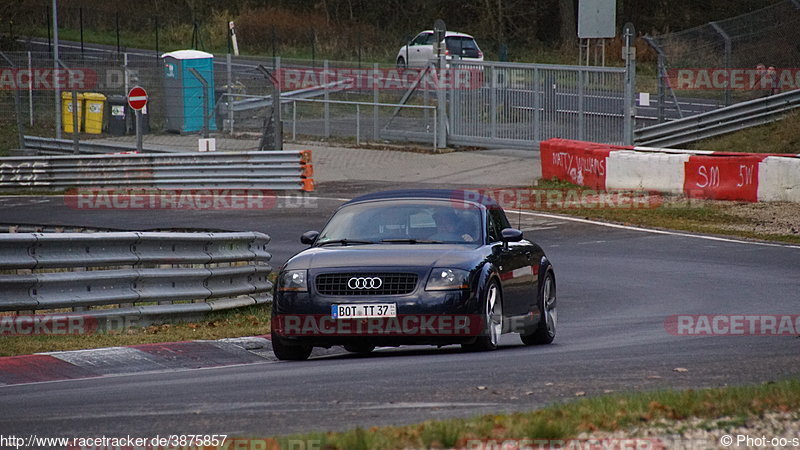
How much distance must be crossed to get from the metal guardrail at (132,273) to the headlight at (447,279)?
351cm

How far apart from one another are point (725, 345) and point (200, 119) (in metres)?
26.6

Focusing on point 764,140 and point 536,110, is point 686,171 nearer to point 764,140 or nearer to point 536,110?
point 764,140

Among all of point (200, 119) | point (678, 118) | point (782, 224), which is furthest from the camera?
point (200, 119)

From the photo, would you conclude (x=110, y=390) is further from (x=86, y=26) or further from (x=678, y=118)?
(x=86, y=26)

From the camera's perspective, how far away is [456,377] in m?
8.59

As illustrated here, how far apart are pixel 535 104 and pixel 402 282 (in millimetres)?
23269

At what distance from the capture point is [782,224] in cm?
2122

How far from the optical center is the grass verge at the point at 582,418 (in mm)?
6207

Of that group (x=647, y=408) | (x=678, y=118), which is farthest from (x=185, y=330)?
(x=678, y=118)

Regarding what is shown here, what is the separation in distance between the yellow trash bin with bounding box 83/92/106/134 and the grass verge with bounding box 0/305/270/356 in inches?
1034

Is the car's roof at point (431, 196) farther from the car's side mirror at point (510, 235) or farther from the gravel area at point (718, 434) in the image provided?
the gravel area at point (718, 434)

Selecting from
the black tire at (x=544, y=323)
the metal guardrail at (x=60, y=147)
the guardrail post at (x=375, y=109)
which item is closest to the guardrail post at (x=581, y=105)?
the guardrail post at (x=375, y=109)

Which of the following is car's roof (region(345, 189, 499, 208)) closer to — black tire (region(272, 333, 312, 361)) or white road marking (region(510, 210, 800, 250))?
black tire (region(272, 333, 312, 361))

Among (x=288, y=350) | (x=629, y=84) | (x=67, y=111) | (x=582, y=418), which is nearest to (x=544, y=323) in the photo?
(x=288, y=350)
